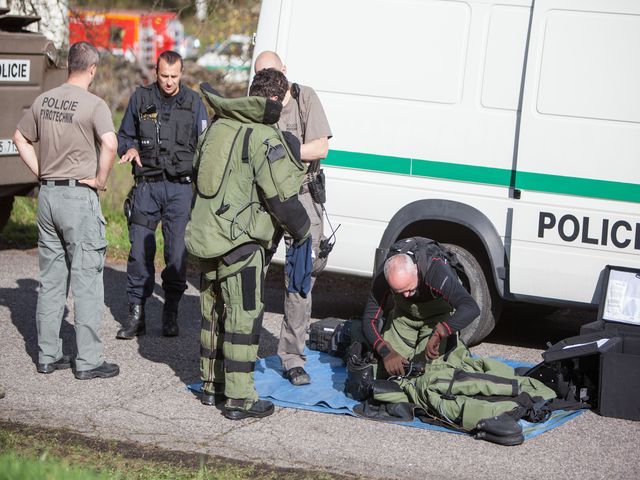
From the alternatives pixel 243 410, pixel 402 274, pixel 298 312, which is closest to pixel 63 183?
pixel 298 312

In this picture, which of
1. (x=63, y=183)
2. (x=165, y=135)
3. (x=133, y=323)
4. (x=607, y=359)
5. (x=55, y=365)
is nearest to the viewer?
(x=607, y=359)

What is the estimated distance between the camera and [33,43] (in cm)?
906

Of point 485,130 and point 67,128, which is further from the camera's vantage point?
point 485,130

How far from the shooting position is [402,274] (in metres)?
5.62

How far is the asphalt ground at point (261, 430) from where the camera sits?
5.07 m

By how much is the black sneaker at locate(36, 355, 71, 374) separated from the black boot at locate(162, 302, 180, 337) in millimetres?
913

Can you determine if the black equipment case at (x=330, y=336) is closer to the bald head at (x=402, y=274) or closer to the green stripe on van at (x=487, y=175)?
the green stripe on van at (x=487, y=175)

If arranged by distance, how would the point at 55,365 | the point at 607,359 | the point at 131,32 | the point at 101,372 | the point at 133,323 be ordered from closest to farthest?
the point at 607,359, the point at 101,372, the point at 55,365, the point at 133,323, the point at 131,32

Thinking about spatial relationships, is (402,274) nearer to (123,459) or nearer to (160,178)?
(123,459)

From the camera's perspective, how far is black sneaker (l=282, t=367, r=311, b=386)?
6242 millimetres

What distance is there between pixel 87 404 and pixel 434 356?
199 cm

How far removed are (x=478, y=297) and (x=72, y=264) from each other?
2.81m

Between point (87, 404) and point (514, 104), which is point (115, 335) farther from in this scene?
point (514, 104)

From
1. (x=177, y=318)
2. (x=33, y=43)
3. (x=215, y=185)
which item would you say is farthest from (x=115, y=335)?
(x=33, y=43)
